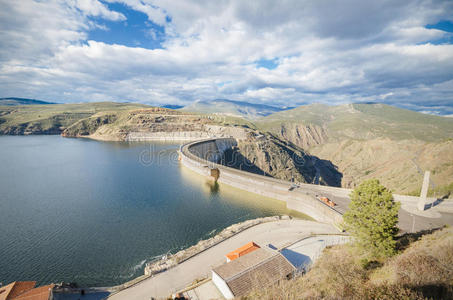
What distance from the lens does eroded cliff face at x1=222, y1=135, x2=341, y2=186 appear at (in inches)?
3819

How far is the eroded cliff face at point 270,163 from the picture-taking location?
3819 inches

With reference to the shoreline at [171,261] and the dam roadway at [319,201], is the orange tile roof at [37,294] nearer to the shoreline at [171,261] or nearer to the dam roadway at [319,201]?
the shoreline at [171,261]

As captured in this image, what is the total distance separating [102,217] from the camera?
3619cm

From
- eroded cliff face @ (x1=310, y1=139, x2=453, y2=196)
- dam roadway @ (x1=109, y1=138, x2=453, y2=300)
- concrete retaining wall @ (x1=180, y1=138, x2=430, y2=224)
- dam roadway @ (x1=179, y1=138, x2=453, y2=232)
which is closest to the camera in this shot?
dam roadway @ (x1=109, y1=138, x2=453, y2=300)

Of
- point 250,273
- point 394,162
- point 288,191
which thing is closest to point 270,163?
point 394,162

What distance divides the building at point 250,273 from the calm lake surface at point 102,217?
40.8 feet

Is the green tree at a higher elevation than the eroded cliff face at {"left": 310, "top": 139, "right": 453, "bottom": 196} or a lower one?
higher

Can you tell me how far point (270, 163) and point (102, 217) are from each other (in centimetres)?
7839

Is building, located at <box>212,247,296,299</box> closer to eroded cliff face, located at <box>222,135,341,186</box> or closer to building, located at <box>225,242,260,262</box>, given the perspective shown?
building, located at <box>225,242,260,262</box>

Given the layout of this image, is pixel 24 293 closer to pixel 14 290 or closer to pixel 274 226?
pixel 14 290

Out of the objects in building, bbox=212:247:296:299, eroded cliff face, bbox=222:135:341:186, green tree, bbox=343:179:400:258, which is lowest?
eroded cliff face, bbox=222:135:341:186

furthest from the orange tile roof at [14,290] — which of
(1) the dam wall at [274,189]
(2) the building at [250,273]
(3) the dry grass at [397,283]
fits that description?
(1) the dam wall at [274,189]

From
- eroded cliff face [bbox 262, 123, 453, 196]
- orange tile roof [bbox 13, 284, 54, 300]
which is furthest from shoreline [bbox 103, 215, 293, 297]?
eroded cliff face [bbox 262, 123, 453, 196]

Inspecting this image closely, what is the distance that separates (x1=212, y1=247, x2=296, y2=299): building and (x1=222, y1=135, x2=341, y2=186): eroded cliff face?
7576cm
